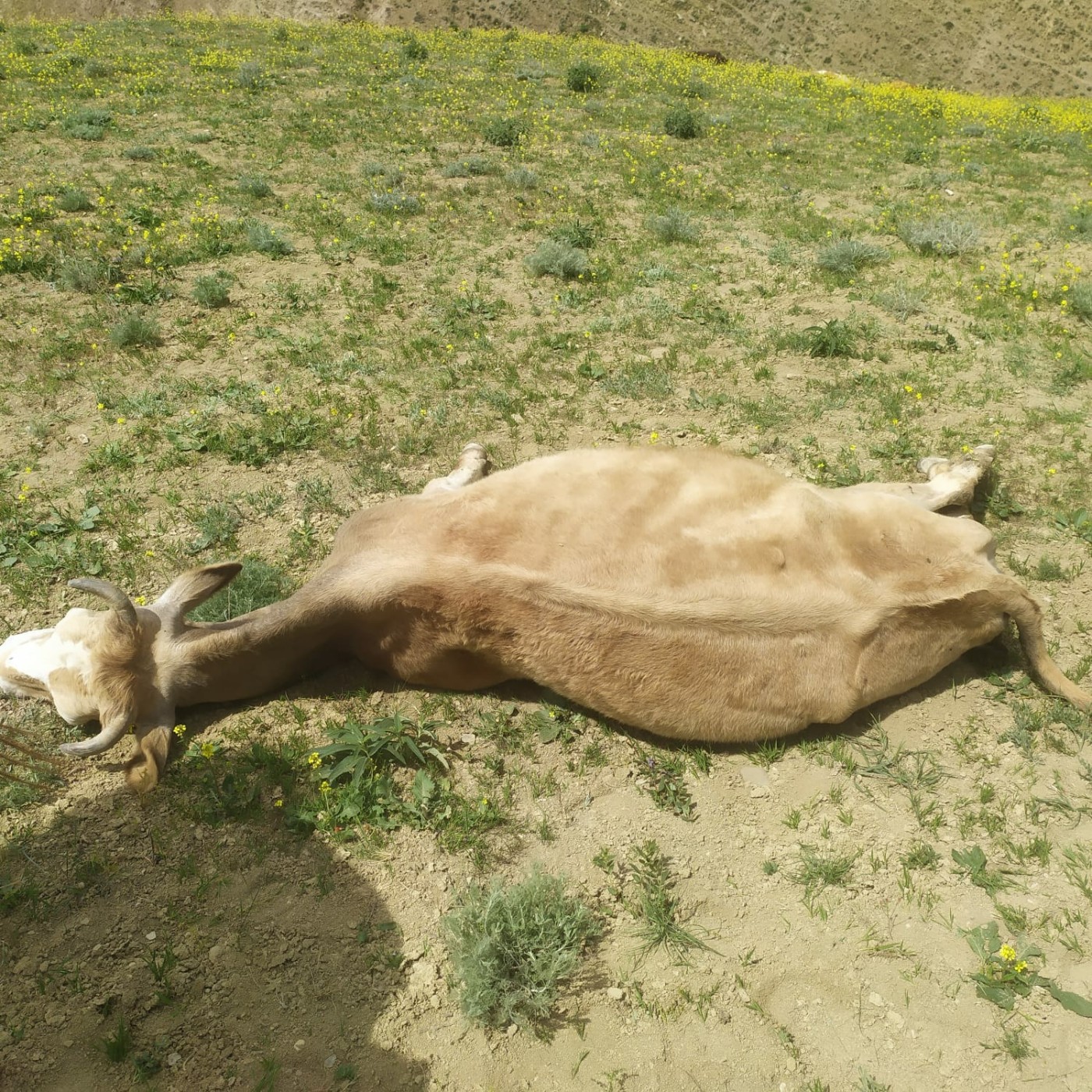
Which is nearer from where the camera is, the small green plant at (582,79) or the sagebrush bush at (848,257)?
the sagebrush bush at (848,257)

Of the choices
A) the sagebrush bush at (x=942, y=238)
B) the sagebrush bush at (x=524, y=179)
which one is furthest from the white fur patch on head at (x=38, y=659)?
the sagebrush bush at (x=942, y=238)

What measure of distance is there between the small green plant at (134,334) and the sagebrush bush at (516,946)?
5946 millimetres

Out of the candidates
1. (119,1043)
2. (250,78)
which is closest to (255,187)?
(250,78)

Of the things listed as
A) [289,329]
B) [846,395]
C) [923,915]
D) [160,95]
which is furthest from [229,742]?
[160,95]

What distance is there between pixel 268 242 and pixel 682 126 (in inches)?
320

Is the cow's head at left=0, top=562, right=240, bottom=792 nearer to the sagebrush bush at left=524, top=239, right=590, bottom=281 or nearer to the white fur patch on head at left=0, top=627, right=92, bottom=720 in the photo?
the white fur patch on head at left=0, top=627, right=92, bottom=720

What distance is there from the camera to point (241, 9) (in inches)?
1275

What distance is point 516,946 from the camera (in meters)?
3.16

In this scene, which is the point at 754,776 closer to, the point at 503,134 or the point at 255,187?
the point at 255,187

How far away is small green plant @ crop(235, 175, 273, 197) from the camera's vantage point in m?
9.74

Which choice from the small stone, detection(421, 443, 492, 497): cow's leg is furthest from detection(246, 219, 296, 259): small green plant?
the small stone

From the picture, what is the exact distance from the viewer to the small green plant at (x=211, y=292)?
7.40m

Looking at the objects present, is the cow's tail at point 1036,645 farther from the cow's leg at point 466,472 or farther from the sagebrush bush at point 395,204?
the sagebrush bush at point 395,204

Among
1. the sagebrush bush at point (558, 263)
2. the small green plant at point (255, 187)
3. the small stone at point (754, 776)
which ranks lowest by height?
the small stone at point (754, 776)
